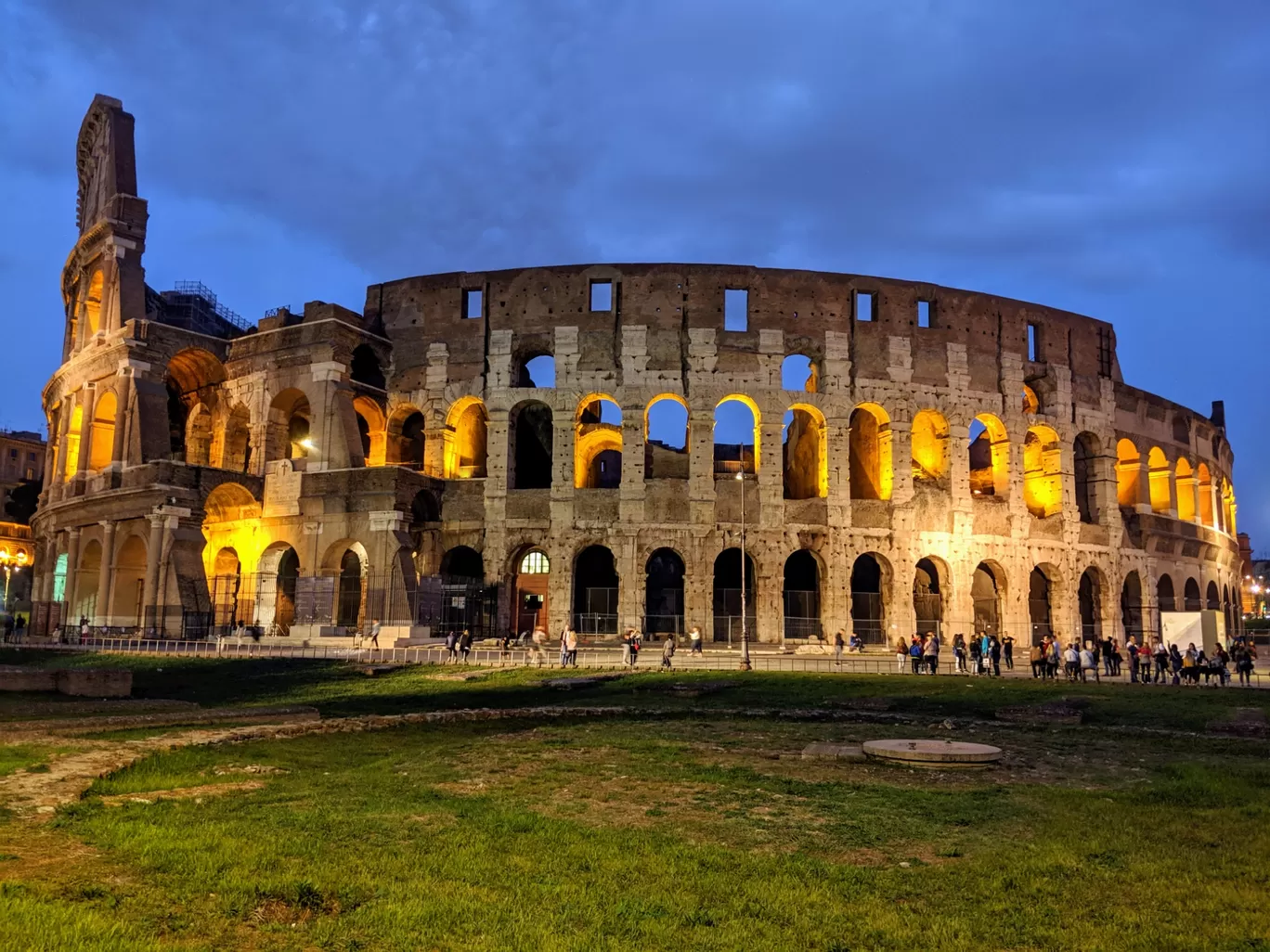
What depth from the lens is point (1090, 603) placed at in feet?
148

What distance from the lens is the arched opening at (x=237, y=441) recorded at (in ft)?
145

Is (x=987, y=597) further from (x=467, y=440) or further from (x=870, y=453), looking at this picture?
(x=467, y=440)

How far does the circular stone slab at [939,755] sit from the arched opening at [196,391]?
4075 centimetres

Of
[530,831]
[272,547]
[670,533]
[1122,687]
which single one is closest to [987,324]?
[670,533]

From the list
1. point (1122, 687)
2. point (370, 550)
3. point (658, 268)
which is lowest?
point (1122, 687)

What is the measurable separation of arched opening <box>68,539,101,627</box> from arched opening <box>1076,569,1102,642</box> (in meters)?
43.9

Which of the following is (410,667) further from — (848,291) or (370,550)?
(848,291)

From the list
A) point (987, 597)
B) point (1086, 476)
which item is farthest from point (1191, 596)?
point (987, 597)

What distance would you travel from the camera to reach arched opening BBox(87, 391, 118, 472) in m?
43.8

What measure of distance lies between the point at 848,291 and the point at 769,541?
11.5 m

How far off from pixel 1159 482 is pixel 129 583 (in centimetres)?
4887

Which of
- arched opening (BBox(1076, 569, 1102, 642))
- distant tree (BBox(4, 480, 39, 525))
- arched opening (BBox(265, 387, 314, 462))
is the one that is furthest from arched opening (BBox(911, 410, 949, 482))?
distant tree (BBox(4, 480, 39, 525))

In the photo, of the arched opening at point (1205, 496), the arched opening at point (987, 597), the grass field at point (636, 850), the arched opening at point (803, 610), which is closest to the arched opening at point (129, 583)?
the arched opening at point (803, 610)

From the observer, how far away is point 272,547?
136ft
